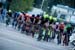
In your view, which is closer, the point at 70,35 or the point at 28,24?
the point at 70,35

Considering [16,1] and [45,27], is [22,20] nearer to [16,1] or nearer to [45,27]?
[45,27]

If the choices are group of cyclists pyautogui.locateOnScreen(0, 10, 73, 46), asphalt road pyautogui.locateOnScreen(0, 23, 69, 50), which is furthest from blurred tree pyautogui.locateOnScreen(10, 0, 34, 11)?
group of cyclists pyautogui.locateOnScreen(0, 10, 73, 46)

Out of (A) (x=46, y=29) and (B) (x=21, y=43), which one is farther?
(A) (x=46, y=29)

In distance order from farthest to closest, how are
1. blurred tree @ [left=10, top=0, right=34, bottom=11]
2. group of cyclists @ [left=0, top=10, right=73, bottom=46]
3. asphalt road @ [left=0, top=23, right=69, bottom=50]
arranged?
blurred tree @ [left=10, top=0, right=34, bottom=11]
group of cyclists @ [left=0, top=10, right=73, bottom=46]
asphalt road @ [left=0, top=23, right=69, bottom=50]

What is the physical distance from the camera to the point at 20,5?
3900cm

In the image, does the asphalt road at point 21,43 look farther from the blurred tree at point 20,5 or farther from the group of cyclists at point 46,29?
the blurred tree at point 20,5

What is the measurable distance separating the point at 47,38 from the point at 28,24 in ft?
6.59

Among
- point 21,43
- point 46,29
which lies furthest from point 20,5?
point 21,43

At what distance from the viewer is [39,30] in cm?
2234

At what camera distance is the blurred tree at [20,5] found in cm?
3753

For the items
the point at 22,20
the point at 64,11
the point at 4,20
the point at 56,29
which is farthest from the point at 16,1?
the point at 56,29

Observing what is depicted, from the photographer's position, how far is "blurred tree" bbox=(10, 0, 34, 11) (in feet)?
123

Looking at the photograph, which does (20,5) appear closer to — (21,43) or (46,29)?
(46,29)

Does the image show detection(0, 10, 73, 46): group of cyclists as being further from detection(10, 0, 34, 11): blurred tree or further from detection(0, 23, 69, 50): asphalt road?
detection(10, 0, 34, 11): blurred tree
